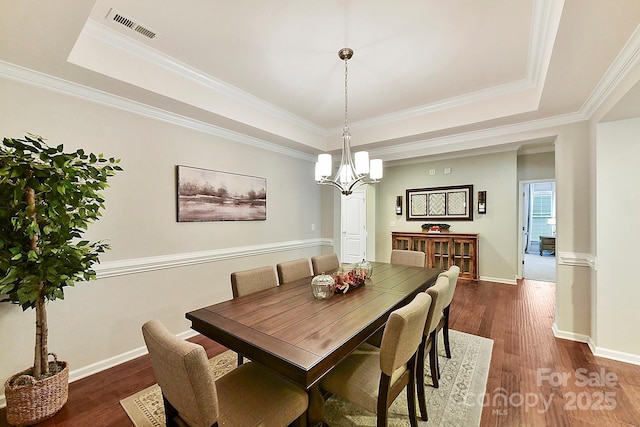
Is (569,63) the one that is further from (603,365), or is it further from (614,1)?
(603,365)

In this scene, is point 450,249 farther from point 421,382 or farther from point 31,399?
point 31,399

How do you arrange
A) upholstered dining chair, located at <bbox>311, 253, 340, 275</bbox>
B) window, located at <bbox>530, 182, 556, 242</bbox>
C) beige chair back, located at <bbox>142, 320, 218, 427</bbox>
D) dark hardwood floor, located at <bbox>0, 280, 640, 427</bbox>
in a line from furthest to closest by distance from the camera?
window, located at <bbox>530, 182, 556, 242</bbox>
upholstered dining chair, located at <bbox>311, 253, 340, 275</bbox>
dark hardwood floor, located at <bbox>0, 280, 640, 427</bbox>
beige chair back, located at <bbox>142, 320, 218, 427</bbox>

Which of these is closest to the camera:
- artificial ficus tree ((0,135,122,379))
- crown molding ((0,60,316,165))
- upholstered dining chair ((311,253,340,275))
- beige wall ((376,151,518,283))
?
artificial ficus tree ((0,135,122,379))

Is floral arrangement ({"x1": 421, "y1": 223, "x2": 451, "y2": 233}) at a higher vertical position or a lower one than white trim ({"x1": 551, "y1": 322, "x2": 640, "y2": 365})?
higher

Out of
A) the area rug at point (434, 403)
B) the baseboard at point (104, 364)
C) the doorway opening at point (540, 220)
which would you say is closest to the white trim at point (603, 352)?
the area rug at point (434, 403)

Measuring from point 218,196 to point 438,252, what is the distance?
4669 millimetres

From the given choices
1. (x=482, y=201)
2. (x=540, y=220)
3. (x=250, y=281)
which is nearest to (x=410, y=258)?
(x=250, y=281)

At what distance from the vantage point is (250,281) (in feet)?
7.72

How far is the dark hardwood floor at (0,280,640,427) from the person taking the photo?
1867 millimetres

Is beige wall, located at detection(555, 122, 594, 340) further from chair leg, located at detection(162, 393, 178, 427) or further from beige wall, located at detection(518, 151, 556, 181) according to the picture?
chair leg, located at detection(162, 393, 178, 427)

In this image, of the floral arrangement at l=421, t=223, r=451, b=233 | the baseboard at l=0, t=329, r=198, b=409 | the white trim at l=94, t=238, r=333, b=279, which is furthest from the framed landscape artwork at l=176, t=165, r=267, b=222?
the floral arrangement at l=421, t=223, r=451, b=233

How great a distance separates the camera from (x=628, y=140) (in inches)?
102

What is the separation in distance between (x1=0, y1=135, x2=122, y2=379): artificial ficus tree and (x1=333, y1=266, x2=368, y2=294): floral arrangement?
1819 millimetres

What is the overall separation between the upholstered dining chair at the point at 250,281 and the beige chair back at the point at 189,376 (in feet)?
3.48
